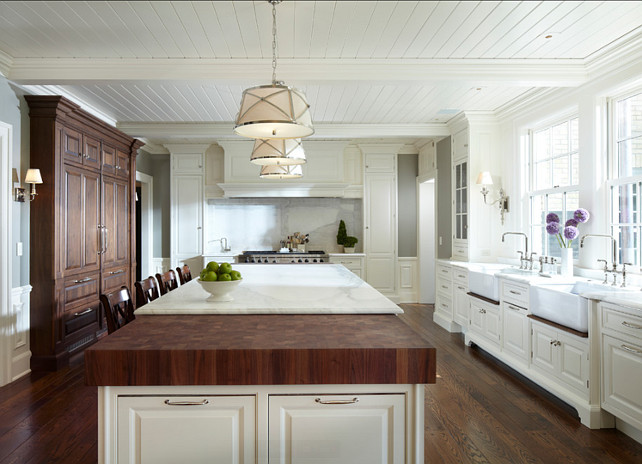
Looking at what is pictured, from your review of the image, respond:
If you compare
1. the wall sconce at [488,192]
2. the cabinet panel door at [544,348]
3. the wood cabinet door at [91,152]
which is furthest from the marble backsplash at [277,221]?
the cabinet panel door at [544,348]

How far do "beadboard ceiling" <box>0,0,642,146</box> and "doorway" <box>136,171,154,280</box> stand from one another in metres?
2.93

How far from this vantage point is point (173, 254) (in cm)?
760

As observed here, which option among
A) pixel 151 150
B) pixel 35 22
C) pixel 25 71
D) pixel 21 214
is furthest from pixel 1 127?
pixel 151 150

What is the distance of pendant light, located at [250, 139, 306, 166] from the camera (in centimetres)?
331

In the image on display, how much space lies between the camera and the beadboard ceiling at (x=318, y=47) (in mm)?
2891

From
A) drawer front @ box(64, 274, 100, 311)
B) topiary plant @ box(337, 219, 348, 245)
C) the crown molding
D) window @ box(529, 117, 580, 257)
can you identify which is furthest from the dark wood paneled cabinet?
window @ box(529, 117, 580, 257)

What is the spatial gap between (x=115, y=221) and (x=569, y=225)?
502cm

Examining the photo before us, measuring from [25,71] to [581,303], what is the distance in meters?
4.71

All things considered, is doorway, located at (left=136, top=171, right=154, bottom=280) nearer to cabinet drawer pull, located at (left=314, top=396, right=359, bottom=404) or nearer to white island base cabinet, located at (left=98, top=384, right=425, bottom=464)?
white island base cabinet, located at (left=98, top=384, right=425, bottom=464)

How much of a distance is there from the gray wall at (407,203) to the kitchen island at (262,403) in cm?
632

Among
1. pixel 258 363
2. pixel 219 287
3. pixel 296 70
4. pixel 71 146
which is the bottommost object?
pixel 258 363

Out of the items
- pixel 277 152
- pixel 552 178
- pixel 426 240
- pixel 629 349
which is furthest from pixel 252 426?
pixel 426 240

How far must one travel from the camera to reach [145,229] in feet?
25.1

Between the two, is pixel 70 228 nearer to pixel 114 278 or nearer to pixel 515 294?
pixel 114 278
